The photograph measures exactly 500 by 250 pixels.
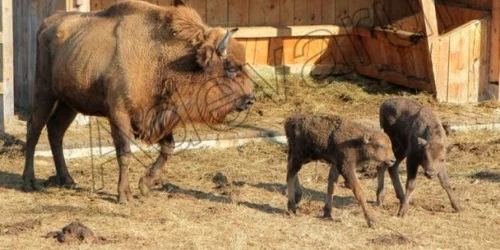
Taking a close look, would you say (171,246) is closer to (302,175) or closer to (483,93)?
(302,175)

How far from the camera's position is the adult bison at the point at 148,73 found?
1172cm

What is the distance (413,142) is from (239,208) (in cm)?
190

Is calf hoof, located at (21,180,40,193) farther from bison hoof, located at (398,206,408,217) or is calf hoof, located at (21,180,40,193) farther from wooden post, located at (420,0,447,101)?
wooden post, located at (420,0,447,101)

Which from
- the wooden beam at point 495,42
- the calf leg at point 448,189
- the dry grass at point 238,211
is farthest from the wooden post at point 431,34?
the calf leg at point 448,189

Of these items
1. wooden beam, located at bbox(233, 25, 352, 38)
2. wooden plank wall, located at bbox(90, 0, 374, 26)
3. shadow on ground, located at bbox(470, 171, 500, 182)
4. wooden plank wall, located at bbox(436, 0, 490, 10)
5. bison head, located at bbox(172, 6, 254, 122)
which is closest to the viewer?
bison head, located at bbox(172, 6, 254, 122)

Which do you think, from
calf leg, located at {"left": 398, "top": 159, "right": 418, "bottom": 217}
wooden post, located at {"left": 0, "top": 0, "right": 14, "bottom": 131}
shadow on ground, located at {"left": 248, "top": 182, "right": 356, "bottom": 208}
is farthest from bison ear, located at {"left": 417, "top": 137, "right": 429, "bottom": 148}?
wooden post, located at {"left": 0, "top": 0, "right": 14, "bottom": 131}

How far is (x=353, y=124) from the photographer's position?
11.3 meters

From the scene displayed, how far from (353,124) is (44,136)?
16.2 feet

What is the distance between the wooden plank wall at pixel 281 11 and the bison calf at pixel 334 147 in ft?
24.8

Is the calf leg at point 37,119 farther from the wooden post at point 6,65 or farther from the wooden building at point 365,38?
the wooden building at point 365,38

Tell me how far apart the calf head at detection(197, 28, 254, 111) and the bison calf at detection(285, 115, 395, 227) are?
0.63 m

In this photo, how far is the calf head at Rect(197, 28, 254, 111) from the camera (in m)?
11.7

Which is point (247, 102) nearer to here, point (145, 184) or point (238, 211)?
point (238, 211)

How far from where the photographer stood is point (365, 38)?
749 inches
